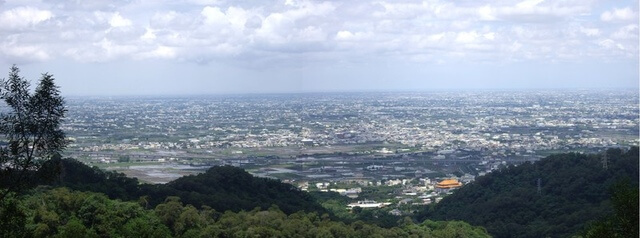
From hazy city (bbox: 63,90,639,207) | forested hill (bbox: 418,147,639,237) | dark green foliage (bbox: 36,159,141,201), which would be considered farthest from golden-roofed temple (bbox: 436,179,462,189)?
dark green foliage (bbox: 36,159,141,201)

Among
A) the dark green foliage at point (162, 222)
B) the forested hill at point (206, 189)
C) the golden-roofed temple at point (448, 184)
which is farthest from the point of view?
the golden-roofed temple at point (448, 184)

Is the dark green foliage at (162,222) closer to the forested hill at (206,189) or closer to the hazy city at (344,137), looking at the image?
the forested hill at (206,189)

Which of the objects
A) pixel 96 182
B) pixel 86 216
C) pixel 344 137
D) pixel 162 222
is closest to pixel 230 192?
pixel 96 182

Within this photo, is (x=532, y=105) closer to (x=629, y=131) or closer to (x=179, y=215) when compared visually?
(x=629, y=131)

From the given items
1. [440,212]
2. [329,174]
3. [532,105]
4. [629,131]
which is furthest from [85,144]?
[532,105]

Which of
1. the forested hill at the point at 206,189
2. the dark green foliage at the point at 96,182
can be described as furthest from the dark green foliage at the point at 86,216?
the dark green foliage at the point at 96,182

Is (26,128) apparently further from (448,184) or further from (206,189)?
(448,184)
